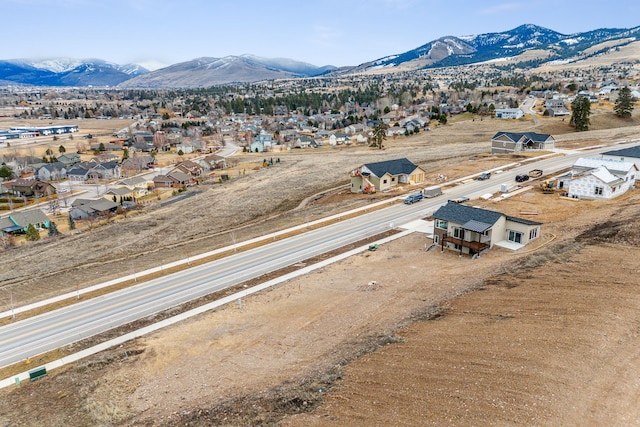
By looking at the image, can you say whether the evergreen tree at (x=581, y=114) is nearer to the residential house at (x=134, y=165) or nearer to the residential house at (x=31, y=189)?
the residential house at (x=134, y=165)

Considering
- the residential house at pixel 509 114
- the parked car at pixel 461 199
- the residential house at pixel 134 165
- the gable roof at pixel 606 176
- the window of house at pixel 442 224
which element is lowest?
the residential house at pixel 134 165

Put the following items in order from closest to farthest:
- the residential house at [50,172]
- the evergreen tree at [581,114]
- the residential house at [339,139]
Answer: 1. the residential house at [50,172]
2. the evergreen tree at [581,114]
3. the residential house at [339,139]

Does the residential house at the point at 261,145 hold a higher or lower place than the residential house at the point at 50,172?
higher

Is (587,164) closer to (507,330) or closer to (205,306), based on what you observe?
(507,330)

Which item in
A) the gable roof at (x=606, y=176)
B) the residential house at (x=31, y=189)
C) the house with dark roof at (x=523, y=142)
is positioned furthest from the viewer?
the residential house at (x=31, y=189)

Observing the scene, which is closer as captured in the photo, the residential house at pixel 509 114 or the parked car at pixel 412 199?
the parked car at pixel 412 199

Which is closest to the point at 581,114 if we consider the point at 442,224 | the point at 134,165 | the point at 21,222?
the point at 442,224

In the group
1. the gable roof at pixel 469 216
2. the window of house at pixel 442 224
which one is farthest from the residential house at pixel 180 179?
the gable roof at pixel 469 216

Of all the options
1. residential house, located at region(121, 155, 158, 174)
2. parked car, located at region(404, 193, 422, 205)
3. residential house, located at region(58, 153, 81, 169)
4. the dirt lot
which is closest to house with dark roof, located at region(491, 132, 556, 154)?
parked car, located at region(404, 193, 422, 205)

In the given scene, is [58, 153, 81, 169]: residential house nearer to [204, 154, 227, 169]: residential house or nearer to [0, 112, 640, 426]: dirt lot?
[204, 154, 227, 169]: residential house
